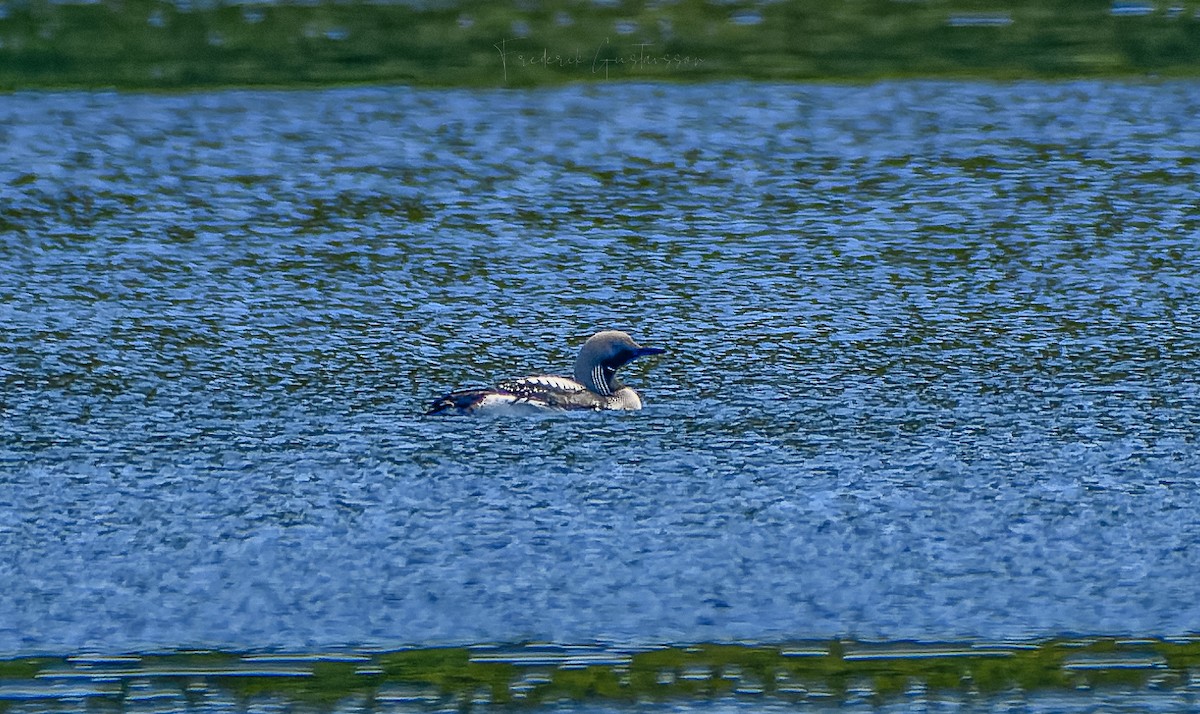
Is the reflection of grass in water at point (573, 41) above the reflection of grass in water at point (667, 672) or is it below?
above

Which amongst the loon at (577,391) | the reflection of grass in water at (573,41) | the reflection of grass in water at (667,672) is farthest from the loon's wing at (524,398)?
the reflection of grass in water at (573,41)

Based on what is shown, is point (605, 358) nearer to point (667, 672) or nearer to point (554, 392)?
point (554, 392)

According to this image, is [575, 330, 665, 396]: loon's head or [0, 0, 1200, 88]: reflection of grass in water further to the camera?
[0, 0, 1200, 88]: reflection of grass in water

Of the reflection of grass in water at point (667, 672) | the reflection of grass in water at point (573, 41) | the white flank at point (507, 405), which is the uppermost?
the reflection of grass in water at point (573, 41)

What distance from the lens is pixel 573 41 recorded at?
17188 millimetres

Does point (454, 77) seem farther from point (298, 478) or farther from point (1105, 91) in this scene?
point (298, 478)

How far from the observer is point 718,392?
8.67 metres

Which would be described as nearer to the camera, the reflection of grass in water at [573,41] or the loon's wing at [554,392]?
the loon's wing at [554,392]

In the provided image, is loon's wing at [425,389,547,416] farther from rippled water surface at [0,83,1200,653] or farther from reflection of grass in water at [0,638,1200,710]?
reflection of grass in water at [0,638,1200,710]

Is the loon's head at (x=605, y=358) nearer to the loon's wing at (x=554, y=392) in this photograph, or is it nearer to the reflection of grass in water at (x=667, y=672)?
the loon's wing at (x=554, y=392)

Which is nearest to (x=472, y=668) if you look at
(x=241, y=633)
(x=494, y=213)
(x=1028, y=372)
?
(x=241, y=633)

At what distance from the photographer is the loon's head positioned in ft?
28.4

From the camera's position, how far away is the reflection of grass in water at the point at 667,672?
559 centimetres

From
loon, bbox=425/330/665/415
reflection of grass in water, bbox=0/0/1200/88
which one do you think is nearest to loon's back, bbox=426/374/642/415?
loon, bbox=425/330/665/415
